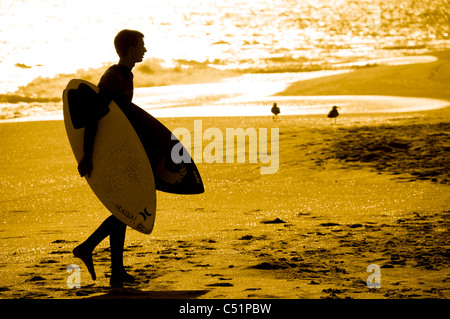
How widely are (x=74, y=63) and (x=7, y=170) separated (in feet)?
47.2

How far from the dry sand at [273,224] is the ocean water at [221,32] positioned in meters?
12.5

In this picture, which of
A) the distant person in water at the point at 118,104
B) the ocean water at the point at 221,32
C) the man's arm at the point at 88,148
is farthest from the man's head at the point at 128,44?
the ocean water at the point at 221,32

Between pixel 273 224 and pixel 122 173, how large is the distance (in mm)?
2678

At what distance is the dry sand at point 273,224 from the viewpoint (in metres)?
5.11

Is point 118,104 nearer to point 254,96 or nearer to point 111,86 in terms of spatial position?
point 111,86

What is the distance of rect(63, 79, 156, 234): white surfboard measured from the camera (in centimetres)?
509

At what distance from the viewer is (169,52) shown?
29.5m

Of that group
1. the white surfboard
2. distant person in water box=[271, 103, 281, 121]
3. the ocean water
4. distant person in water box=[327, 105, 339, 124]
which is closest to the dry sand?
the white surfboard

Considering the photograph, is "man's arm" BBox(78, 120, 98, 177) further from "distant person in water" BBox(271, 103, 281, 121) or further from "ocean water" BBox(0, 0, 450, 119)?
"ocean water" BBox(0, 0, 450, 119)

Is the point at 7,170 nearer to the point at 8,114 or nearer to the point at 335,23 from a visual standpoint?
the point at 8,114

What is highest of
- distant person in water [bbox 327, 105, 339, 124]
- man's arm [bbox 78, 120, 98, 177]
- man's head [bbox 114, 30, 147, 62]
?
distant person in water [bbox 327, 105, 339, 124]

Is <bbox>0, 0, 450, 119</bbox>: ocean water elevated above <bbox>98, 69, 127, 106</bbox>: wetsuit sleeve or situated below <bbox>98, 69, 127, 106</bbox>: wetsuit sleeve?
above

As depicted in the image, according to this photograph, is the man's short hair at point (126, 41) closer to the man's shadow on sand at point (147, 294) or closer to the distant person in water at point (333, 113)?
the man's shadow on sand at point (147, 294)

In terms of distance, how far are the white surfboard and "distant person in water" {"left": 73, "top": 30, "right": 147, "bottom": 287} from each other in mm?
77
